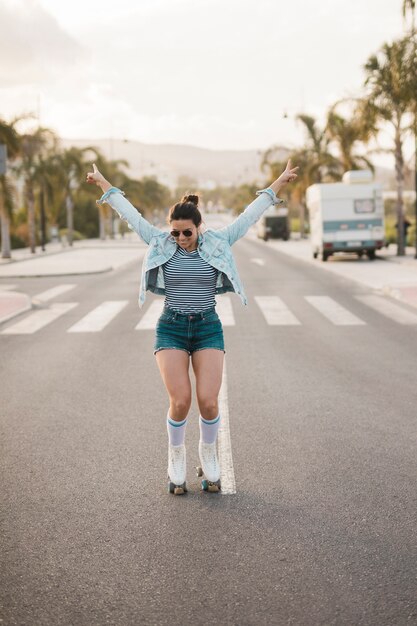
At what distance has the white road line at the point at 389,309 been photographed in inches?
586

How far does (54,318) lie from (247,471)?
35.0ft

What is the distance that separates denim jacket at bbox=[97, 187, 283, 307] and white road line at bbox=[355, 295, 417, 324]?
9635 millimetres

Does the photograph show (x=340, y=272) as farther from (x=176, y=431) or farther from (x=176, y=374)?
(x=176, y=374)

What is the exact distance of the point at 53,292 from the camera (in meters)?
21.6

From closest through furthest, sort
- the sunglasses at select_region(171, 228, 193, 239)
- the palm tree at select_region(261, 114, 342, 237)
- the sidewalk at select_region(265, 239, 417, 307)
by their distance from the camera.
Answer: the sunglasses at select_region(171, 228, 193, 239)
the sidewalk at select_region(265, 239, 417, 307)
the palm tree at select_region(261, 114, 342, 237)

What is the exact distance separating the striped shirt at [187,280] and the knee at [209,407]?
58 cm

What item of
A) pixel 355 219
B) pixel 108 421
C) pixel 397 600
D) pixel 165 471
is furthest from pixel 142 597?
pixel 355 219

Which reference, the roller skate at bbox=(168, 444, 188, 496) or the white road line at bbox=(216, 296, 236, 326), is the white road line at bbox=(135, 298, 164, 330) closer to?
the white road line at bbox=(216, 296, 236, 326)

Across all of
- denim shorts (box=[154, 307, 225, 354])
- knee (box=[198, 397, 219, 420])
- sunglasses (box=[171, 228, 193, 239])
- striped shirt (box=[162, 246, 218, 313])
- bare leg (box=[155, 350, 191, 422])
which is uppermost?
sunglasses (box=[171, 228, 193, 239])

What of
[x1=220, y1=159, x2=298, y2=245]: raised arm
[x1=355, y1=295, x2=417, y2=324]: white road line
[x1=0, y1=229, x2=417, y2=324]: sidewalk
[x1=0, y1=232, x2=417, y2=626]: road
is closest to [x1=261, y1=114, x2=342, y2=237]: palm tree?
[x1=0, y1=229, x2=417, y2=324]: sidewalk

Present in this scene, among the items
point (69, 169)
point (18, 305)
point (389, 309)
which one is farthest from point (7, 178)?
point (389, 309)

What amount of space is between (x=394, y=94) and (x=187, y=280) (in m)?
28.4

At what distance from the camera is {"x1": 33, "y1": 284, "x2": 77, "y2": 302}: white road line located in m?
20.0

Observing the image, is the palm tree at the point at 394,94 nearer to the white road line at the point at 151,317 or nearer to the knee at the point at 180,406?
the white road line at the point at 151,317
